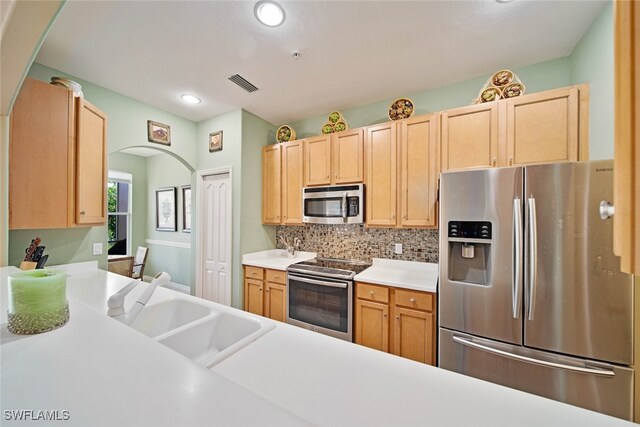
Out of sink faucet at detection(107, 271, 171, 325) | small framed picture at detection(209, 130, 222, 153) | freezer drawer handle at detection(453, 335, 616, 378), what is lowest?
freezer drawer handle at detection(453, 335, 616, 378)

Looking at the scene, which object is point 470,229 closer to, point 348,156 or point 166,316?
point 348,156

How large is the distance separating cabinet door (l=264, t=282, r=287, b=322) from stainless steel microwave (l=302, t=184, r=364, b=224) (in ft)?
2.87

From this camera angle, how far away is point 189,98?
2791 millimetres

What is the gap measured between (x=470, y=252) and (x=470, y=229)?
17 cm

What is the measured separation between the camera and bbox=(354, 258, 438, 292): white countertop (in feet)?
6.79

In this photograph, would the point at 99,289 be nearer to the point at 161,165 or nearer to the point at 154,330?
the point at 154,330

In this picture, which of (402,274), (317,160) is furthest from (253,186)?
(402,274)

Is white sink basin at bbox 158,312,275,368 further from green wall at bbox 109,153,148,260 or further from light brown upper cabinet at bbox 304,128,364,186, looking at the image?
green wall at bbox 109,153,148,260

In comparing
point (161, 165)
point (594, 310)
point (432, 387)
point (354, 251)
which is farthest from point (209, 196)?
→ point (594, 310)

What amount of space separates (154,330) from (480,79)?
3420 millimetres

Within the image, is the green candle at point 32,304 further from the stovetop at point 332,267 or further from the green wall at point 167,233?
the green wall at point 167,233

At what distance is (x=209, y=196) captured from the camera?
3.44 metres

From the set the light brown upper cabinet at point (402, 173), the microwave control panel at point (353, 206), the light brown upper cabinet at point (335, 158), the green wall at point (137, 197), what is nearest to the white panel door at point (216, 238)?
the light brown upper cabinet at point (335, 158)

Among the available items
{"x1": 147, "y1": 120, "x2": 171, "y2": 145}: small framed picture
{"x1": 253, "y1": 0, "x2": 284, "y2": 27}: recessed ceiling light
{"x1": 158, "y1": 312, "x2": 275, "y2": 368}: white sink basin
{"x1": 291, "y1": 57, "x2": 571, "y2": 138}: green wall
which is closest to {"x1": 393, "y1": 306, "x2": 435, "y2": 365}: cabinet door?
{"x1": 158, "y1": 312, "x2": 275, "y2": 368}: white sink basin
